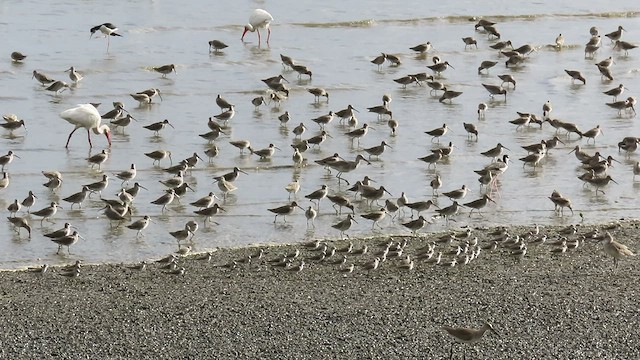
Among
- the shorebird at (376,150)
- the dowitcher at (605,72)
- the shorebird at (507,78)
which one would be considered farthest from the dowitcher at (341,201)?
the dowitcher at (605,72)

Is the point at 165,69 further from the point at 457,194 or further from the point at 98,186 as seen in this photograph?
the point at 457,194

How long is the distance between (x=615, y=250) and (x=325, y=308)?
372cm

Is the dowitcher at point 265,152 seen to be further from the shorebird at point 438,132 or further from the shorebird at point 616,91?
the shorebird at point 616,91

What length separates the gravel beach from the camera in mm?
11750

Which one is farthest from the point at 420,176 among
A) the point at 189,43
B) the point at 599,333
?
the point at 189,43

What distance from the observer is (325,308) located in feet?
42.0

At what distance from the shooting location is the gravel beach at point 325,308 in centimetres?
1175

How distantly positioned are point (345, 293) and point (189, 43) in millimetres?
17323

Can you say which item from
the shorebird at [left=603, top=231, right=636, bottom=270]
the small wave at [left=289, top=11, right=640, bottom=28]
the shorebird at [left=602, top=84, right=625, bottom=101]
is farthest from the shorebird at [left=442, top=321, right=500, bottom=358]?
the small wave at [left=289, top=11, right=640, bottom=28]

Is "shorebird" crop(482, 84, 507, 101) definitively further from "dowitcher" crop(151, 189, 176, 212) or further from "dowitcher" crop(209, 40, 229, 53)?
"dowitcher" crop(151, 189, 176, 212)

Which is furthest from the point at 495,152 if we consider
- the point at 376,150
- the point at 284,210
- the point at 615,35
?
the point at 615,35

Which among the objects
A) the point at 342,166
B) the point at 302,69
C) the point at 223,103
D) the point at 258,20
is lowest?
the point at 258,20

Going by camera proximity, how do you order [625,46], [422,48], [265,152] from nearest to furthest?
[265,152] → [422,48] → [625,46]

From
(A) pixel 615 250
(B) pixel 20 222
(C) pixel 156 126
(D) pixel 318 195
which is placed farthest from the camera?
(C) pixel 156 126
